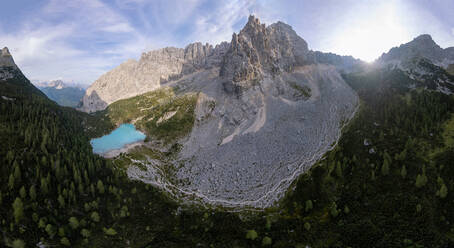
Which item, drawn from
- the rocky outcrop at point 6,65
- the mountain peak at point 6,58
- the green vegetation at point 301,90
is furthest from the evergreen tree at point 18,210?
the mountain peak at point 6,58

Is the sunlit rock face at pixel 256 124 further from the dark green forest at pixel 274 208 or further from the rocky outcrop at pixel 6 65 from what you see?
the rocky outcrop at pixel 6 65

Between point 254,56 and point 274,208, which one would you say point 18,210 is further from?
point 254,56

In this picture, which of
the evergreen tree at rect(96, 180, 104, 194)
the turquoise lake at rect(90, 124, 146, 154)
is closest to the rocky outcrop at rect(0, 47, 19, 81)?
the turquoise lake at rect(90, 124, 146, 154)

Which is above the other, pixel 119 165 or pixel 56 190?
pixel 119 165

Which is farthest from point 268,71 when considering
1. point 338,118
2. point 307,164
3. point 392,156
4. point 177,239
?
point 177,239

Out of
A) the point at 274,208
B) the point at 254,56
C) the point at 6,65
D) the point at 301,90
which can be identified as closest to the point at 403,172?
the point at 274,208

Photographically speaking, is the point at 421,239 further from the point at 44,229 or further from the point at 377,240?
the point at 44,229
